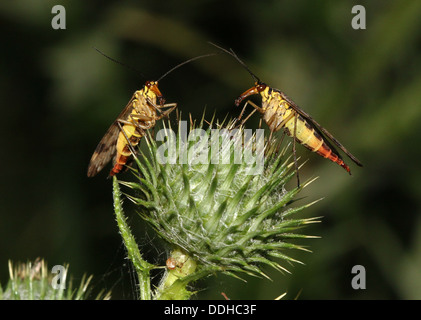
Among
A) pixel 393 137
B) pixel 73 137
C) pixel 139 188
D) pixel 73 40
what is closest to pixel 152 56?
pixel 73 40

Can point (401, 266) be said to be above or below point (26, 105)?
below

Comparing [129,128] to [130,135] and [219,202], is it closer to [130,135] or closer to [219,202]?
[130,135]

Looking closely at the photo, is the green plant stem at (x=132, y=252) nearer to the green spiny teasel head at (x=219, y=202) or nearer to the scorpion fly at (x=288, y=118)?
the green spiny teasel head at (x=219, y=202)

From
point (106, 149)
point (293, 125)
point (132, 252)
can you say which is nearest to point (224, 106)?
point (293, 125)

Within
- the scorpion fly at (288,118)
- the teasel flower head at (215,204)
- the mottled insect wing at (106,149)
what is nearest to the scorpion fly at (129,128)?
the mottled insect wing at (106,149)

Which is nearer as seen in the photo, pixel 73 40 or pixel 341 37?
pixel 341 37

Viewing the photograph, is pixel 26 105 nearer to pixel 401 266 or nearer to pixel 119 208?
pixel 119 208
